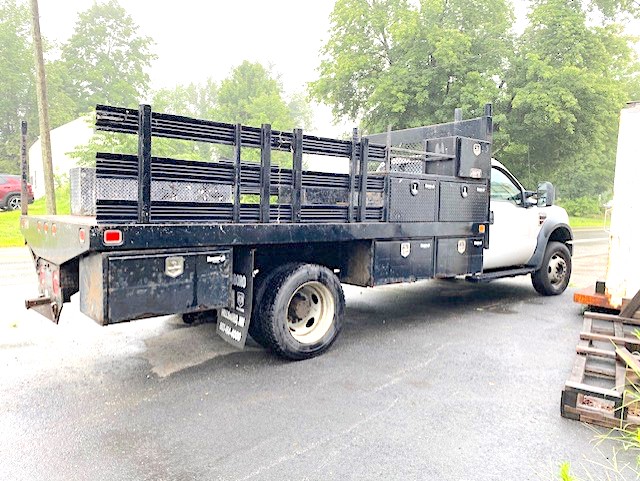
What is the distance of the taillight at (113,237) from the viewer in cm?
338

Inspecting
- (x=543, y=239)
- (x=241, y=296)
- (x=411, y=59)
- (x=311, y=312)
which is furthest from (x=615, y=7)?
(x=241, y=296)

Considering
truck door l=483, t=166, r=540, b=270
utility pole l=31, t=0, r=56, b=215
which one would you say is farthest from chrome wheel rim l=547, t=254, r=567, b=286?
utility pole l=31, t=0, r=56, b=215

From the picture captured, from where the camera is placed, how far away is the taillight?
11.1ft

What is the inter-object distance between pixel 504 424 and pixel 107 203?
10.2ft

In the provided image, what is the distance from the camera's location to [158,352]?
4789mm

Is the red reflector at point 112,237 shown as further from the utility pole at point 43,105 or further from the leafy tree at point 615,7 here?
the leafy tree at point 615,7

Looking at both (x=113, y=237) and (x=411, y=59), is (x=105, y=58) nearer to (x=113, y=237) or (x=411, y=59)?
(x=411, y=59)

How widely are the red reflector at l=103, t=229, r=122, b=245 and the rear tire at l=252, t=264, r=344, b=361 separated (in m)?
1.45

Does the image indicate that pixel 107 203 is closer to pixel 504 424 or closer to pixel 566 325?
pixel 504 424

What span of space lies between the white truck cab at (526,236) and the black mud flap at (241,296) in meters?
3.48

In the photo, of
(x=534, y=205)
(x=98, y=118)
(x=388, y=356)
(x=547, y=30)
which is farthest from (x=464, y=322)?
(x=547, y=30)

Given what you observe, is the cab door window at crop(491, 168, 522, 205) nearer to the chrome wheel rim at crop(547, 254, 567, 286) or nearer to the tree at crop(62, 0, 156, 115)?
the chrome wheel rim at crop(547, 254, 567, 286)

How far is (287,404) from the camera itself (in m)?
3.67

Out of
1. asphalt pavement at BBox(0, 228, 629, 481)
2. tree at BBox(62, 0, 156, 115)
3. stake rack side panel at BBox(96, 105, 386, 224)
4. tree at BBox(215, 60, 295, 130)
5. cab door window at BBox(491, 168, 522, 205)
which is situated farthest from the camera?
tree at BBox(62, 0, 156, 115)
